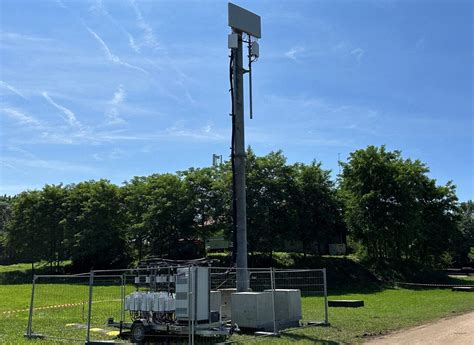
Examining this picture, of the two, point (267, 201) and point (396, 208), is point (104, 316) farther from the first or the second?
point (396, 208)

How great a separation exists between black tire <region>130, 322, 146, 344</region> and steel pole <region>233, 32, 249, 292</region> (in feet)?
15.4

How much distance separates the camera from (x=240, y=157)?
17.0 meters

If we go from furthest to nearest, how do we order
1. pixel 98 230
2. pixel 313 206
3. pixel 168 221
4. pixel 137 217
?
pixel 98 230, pixel 137 217, pixel 168 221, pixel 313 206

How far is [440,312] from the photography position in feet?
64.7

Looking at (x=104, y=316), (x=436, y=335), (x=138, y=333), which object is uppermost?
(x=104, y=316)

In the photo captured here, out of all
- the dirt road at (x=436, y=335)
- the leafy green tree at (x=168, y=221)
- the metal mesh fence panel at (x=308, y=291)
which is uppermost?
the leafy green tree at (x=168, y=221)

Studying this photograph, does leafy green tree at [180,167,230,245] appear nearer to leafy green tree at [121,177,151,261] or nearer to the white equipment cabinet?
leafy green tree at [121,177,151,261]

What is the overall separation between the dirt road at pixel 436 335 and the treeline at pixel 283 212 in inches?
987

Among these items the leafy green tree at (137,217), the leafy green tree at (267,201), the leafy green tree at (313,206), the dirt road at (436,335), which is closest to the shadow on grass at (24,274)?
the leafy green tree at (137,217)

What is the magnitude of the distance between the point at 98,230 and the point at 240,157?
38278 millimetres

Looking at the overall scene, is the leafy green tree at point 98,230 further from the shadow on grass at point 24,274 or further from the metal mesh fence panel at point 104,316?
the metal mesh fence panel at point 104,316

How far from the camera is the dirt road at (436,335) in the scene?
11.9 meters

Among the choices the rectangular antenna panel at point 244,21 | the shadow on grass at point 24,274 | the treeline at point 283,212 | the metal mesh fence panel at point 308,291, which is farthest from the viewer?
the shadow on grass at point 24,274

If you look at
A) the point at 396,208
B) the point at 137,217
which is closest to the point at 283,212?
the point at 396,208
